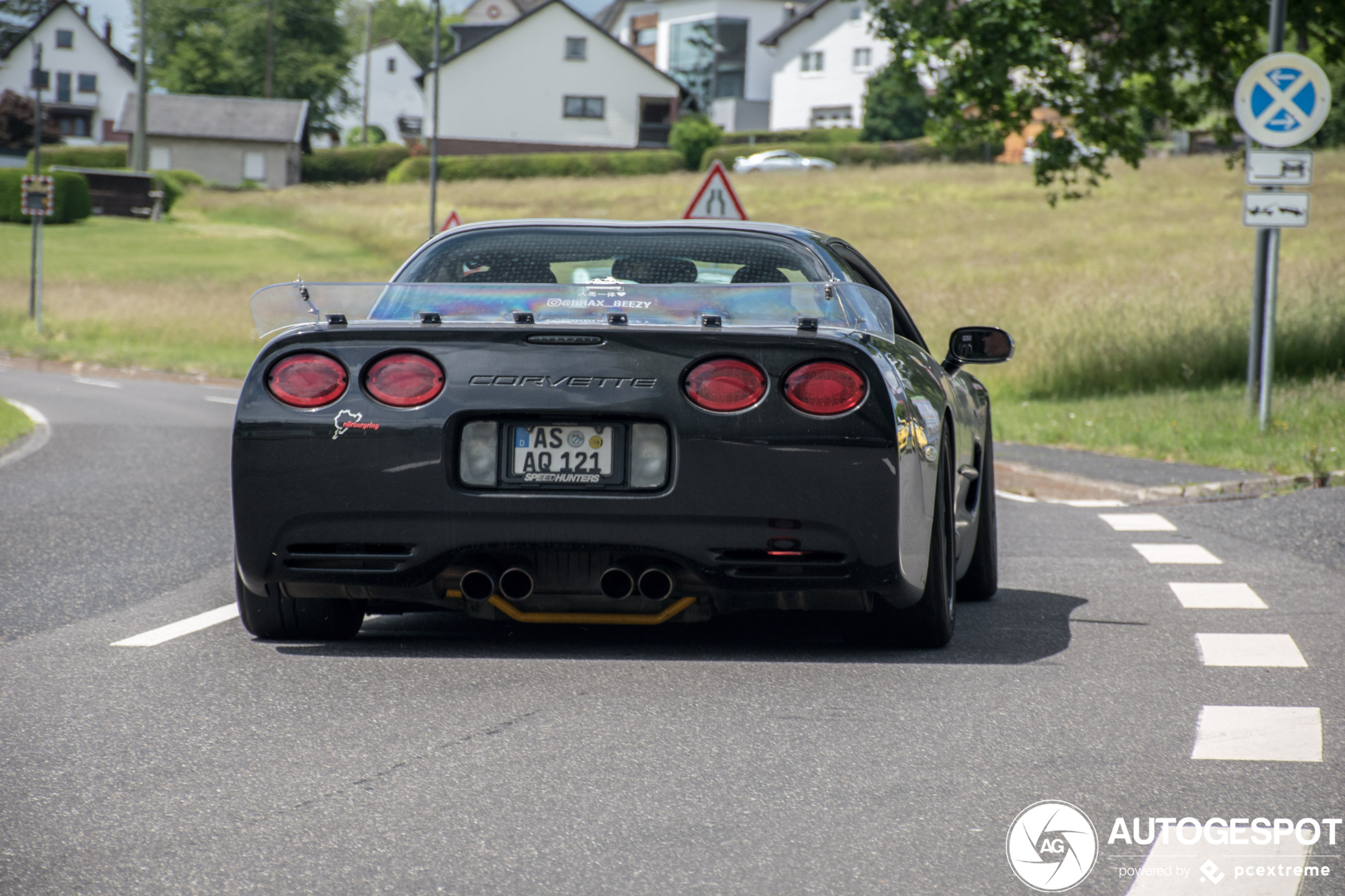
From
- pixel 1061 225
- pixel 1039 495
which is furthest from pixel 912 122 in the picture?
pixel 1039 495

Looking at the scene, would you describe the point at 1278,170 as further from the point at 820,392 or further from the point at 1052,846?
the point at 1052,846

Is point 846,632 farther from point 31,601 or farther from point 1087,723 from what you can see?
point 31,601

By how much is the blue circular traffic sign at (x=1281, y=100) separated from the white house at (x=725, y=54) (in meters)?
95.8

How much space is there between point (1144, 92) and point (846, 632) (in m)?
17.0

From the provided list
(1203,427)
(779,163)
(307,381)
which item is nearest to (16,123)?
(779,163)

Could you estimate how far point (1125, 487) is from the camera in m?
11.6

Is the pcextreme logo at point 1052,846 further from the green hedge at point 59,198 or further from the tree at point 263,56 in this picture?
the tree at point 263,56

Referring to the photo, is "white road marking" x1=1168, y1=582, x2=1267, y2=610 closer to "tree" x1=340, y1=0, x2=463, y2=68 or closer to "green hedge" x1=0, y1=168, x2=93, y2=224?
"green hedge" x1=0, y1=168, x2=93, y2=224

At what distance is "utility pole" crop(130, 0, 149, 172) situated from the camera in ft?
208

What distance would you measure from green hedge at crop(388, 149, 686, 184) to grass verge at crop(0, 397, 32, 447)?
60.3 meters

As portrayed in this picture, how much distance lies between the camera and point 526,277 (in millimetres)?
5520

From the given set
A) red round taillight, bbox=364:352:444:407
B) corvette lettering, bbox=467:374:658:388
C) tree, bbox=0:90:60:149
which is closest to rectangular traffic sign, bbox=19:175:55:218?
red round taillight, bbox=364:352:444:407

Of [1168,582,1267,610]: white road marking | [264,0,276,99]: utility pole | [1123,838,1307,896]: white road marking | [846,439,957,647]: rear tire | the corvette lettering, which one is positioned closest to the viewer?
[1123,838,1307,896]: white road marking

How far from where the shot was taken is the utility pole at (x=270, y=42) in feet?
332
